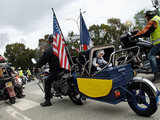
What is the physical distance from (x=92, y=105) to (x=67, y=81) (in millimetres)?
939

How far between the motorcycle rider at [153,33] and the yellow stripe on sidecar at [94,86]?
7.29 feet

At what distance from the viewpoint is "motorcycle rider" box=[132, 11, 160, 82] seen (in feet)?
16.0

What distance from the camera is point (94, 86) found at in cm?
364

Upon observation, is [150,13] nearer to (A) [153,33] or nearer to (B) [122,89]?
(A) [153,33]

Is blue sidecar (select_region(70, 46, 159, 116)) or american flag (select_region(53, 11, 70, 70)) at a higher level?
american flag (select_region(53, 11, 70, 70))

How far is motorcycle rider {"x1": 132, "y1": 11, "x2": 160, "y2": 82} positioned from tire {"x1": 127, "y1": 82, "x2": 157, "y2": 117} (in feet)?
7.12

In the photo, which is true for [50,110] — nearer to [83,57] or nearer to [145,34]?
[83,57]

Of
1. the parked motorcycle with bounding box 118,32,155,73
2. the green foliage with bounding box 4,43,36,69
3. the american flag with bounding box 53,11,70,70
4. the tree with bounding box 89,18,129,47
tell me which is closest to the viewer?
the american flag with bounding box 53,11,70,70

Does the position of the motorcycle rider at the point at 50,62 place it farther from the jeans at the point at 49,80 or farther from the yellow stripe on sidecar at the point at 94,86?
the yellow stripe on sidecar at the point at 94,86

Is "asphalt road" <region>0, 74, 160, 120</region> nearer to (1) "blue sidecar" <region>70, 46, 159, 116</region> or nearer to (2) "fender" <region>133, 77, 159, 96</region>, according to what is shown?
(1) "blue sidecar" <region>70, 46, 159, 116</region>

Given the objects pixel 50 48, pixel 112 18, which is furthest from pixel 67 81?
pixel 112 18

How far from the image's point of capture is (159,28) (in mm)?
4992

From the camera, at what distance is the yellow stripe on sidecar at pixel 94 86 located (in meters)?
3.34

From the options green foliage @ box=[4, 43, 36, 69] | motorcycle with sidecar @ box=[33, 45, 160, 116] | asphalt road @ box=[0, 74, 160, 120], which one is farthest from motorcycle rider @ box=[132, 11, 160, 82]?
green foliage @ box=[4, 43, 36, 69]
